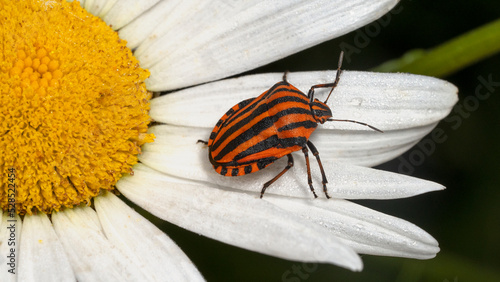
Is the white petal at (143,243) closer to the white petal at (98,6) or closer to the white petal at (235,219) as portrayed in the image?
the white petal at (235,219)

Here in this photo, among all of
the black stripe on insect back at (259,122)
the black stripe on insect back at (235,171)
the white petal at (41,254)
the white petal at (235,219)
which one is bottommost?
the white petal at (41,254)

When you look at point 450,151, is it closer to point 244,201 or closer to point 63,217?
point 244,201

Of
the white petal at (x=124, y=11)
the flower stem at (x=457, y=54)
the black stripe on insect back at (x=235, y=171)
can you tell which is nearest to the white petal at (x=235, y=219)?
the black stripe on insect back at (x=235, y=171)

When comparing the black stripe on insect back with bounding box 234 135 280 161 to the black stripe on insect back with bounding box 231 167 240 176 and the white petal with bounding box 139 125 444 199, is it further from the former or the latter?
the white petal with bounding box 139 125 444 199

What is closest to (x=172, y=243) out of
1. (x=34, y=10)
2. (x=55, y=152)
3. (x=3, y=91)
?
(x=55, y=152)

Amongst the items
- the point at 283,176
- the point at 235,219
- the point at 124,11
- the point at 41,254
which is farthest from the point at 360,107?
the point at 41,254

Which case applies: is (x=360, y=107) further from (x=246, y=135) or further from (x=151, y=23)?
(x=151, y=23)

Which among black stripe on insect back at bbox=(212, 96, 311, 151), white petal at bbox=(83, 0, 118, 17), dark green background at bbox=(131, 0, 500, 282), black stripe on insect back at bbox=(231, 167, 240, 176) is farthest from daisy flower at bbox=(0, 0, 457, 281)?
dark green background at bbox=(131, 0, 500, 282)
